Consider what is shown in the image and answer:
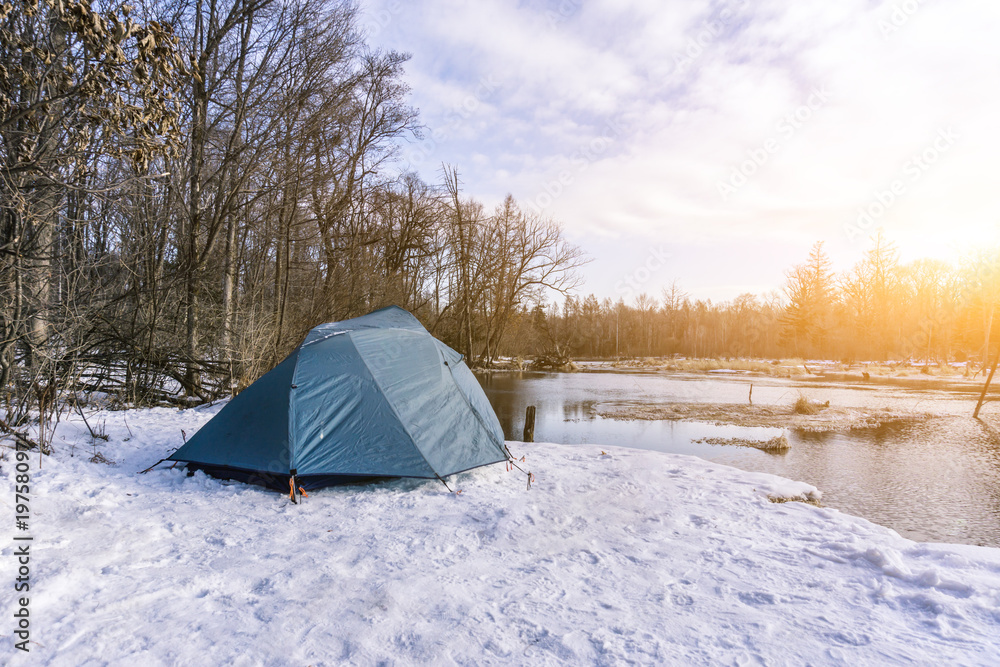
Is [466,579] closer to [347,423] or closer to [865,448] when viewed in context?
[347,423]

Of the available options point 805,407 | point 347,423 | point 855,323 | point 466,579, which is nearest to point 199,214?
point 347,423

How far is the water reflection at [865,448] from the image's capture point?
7.06 m

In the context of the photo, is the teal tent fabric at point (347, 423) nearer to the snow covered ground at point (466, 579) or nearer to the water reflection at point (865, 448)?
the snow covered ground at point (466, 579)

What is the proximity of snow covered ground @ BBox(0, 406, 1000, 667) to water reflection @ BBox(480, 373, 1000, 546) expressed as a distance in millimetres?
2646

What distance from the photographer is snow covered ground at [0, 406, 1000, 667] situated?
9.09ft

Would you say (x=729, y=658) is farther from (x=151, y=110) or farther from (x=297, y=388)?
(x=151, y=110)

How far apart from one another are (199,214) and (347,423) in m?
7.22

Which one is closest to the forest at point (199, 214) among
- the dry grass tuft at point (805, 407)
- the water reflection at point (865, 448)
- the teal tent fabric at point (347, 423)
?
the teal tent fabric at point (347, 423)

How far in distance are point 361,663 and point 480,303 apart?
28412mm

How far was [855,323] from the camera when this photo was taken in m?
46.8

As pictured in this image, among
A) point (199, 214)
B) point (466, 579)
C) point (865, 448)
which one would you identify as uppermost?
point (199, 214)

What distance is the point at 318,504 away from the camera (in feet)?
17.0

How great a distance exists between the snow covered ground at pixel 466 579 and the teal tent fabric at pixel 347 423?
26 cm

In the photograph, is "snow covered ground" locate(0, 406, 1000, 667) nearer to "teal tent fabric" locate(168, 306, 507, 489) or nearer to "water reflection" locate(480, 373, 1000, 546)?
"teal tent fabric" locate(168, 306, 507, 489)
